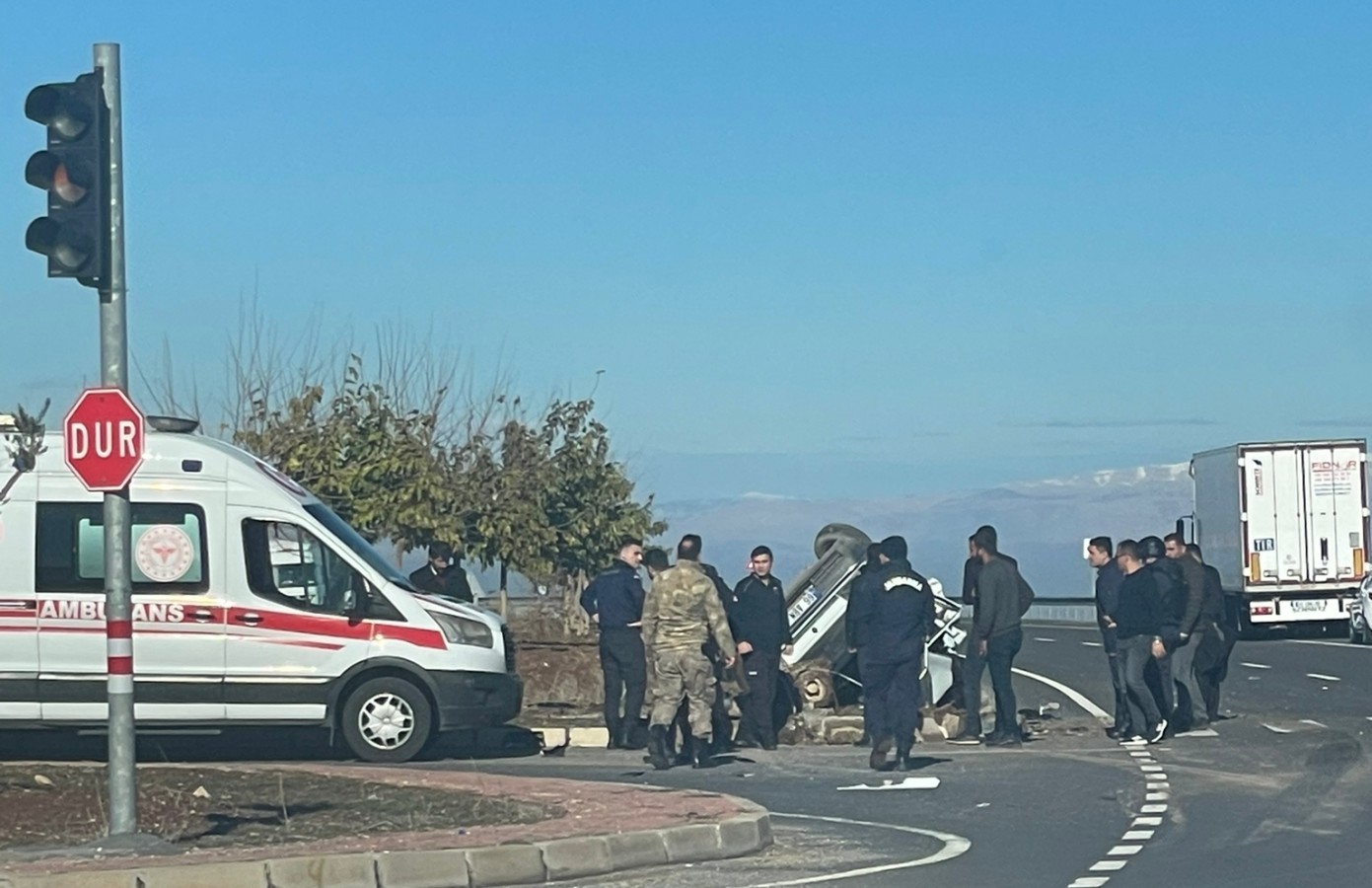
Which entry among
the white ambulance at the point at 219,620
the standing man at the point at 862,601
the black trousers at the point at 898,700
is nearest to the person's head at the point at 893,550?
the standing man at the point at 862,601

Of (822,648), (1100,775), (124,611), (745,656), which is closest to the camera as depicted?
(124,611)

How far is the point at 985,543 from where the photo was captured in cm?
1869

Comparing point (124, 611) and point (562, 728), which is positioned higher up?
point (124, 611)

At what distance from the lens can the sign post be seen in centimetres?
1117

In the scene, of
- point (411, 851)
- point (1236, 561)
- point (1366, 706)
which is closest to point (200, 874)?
point (411, 851)

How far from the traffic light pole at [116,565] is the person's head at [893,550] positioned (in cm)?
722

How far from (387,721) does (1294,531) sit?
88.3 feet

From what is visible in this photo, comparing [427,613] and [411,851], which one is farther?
[427,613]

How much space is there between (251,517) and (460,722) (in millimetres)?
2287

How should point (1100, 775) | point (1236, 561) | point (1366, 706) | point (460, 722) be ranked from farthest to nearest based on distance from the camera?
point (1236, 561) → point (1366, 706) → point (460, 722) → point (1100, 775)

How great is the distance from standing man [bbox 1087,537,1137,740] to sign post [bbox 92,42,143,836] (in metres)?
10.0

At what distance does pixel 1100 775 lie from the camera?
15.8 meters

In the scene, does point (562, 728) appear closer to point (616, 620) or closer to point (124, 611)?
point (616, 620)

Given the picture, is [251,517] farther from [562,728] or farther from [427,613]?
[562,728]
